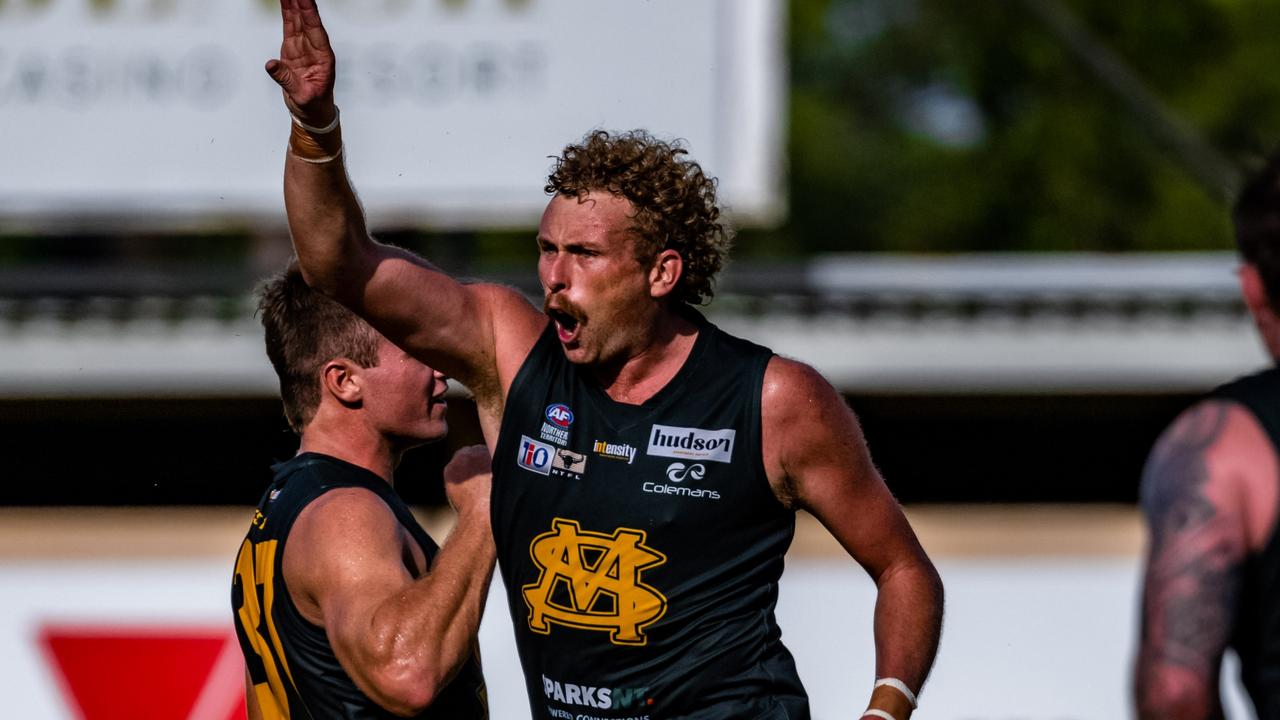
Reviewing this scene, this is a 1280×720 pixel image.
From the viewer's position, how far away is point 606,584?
12.6 feet

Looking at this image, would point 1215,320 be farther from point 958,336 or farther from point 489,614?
point 489,614

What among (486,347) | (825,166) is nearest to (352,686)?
(486,347)

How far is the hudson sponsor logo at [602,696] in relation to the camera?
12.6 ft

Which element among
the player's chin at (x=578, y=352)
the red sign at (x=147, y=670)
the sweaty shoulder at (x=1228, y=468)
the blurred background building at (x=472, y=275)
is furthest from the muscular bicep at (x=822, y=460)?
the red sign at (x=147, y=670)

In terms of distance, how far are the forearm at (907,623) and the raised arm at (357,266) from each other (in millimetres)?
1043

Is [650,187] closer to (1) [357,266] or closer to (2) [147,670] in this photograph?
(1) [357,266]

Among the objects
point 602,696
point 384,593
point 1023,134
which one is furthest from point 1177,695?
point 1023,134

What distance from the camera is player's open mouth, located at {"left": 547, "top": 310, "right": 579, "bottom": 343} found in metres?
3.88

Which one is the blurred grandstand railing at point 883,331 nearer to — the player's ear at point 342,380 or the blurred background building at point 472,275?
the blurred background building at point 472,275

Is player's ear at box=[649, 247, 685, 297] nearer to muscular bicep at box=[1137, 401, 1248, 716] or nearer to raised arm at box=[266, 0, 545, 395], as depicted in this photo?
raised arm at box=[266, 0, 545, 395]

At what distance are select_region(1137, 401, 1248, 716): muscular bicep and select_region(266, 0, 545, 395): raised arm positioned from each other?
5.54 ft

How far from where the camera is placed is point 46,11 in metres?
10.6

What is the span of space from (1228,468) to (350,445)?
2.23m

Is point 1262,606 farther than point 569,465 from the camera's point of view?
No
